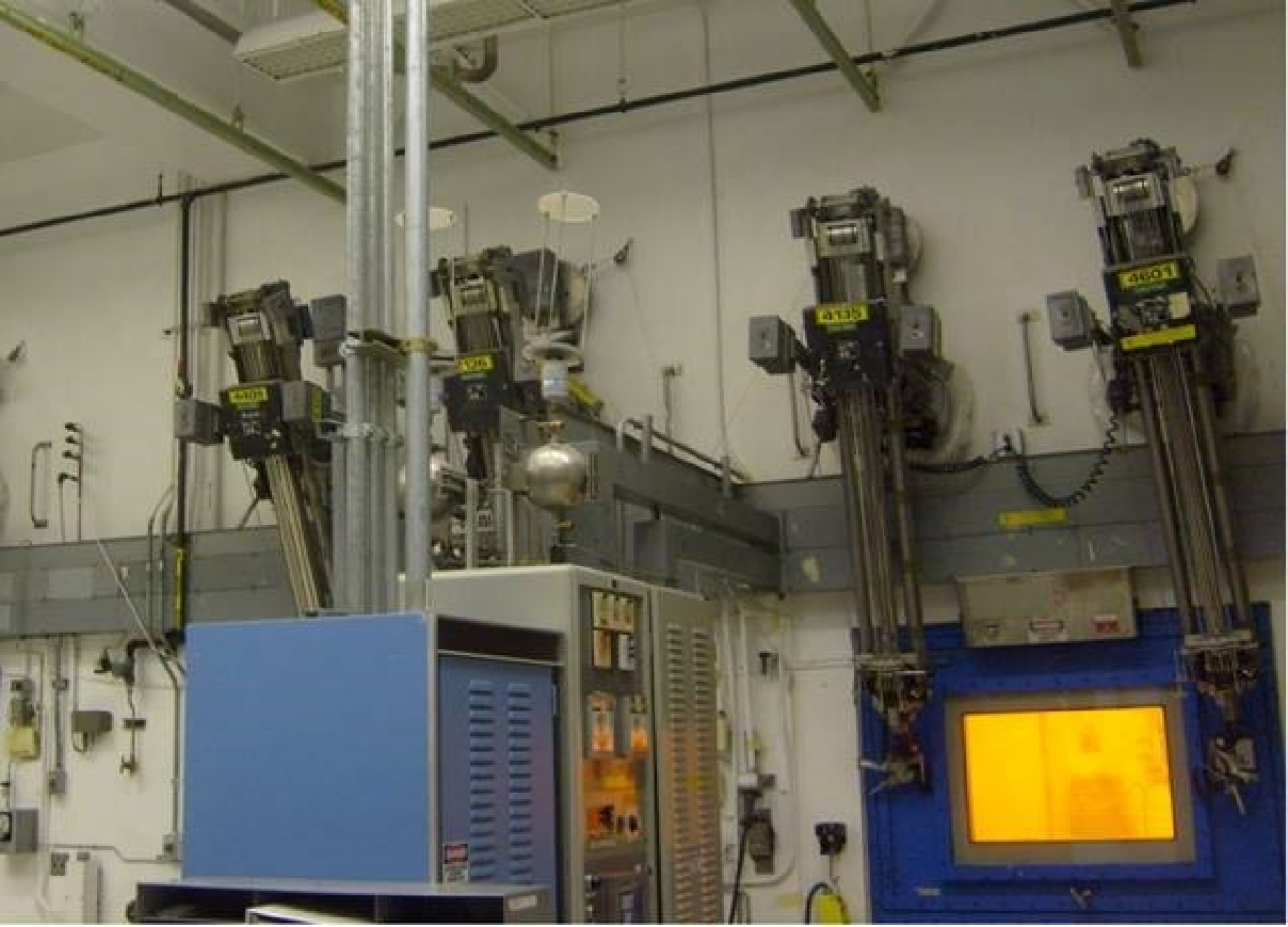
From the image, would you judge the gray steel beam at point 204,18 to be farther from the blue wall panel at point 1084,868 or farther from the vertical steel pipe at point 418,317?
the blue wall panel at point 1084,868

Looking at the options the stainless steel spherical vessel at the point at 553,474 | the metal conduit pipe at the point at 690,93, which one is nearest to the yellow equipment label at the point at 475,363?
the metal conduit pipe at the point at 690,93

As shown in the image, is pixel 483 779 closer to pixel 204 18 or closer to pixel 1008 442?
pixel 1008 442

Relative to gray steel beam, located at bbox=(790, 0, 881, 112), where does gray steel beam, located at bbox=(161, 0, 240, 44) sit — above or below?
above

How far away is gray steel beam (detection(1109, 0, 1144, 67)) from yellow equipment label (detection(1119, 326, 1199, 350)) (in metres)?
1.33

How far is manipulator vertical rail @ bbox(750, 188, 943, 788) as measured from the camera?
17.4 feet

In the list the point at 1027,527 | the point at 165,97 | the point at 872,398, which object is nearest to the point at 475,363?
the point at 872,398

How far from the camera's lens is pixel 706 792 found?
4301 millimetres

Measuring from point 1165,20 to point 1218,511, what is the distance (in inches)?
81.2

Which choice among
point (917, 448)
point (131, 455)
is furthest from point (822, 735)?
point (131, 455)

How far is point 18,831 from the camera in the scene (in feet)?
22.9

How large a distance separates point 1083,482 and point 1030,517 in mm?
237

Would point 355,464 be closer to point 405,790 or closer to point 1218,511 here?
point 405,790

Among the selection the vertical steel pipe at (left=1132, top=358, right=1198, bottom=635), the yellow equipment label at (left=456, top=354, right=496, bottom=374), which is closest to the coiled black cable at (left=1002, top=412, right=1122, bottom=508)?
the vertical steel pipe at (left=1132, top=358, right=1198, bottom=635)

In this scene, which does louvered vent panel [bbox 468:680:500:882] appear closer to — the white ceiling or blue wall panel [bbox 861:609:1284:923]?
blue wall panel [bbox 861:609:1284:923]
